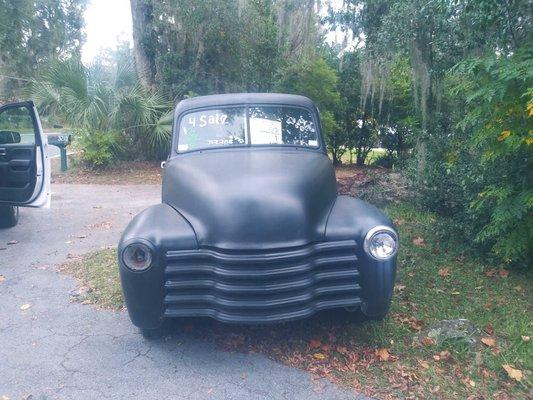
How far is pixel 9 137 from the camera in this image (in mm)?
6754

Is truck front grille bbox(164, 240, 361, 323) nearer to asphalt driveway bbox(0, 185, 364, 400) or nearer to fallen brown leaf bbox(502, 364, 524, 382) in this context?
asphalt driveway bbox(0, 185, 364, 400)

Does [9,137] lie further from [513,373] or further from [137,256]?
[513,373]

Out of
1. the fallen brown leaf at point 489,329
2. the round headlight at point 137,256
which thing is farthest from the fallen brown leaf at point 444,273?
the round headlight at point 137,256

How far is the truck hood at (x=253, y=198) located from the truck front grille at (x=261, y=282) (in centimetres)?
10

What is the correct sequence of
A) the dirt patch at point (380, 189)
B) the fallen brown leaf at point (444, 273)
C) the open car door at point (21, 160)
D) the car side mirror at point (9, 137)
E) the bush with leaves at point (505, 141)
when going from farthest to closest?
the dirt patch at point (380, 189), the open car door at point (21, 160), the car side mirror at point (9, 137), the fallen brown leaf at point (444, 273), the bush with leaves at point (505, 141)

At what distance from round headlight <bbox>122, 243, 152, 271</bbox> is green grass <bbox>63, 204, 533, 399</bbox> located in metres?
0.98

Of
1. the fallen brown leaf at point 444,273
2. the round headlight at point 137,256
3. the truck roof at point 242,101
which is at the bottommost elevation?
the fallen brown leaf at point 444,273

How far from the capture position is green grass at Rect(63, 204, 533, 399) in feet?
11.6

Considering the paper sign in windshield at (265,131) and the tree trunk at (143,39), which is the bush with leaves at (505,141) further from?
the tree trunk at (143,39)

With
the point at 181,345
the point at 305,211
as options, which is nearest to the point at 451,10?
the point at 305,211

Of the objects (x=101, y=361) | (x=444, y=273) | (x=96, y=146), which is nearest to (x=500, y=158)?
(x=444, y=273)

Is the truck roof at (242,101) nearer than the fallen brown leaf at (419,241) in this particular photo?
Yes

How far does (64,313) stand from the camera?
4.76m

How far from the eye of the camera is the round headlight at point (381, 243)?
374cm
